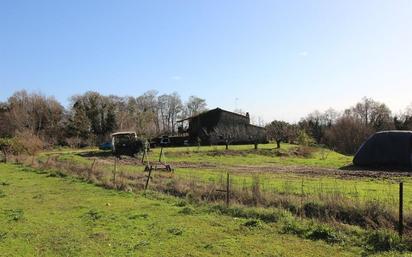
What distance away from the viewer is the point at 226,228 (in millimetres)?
12680

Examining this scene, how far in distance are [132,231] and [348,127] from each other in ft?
286

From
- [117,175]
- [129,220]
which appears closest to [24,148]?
[117,175]

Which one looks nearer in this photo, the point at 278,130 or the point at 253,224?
the point at 253,224

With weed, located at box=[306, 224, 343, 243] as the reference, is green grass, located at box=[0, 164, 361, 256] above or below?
below

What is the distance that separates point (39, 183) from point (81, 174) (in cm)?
281

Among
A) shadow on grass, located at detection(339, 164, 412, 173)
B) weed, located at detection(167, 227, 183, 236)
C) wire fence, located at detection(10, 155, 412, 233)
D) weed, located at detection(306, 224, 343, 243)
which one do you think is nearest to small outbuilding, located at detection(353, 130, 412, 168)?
shadow on grass, located at detection(339, 164, 412, 173)

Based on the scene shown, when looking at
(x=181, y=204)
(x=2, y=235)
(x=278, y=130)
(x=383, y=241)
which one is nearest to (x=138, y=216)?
(x=181, y=204)

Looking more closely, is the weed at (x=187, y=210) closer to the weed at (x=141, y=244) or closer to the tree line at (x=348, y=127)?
the weed at (x=141, y=244)

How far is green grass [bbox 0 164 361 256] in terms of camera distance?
10.3 metres

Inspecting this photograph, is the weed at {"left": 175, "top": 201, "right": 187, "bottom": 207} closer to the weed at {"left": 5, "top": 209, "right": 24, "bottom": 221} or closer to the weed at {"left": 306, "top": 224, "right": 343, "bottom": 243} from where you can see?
the weed at {"left": 5, "top": 209, "right": 24, "bottom": 221}

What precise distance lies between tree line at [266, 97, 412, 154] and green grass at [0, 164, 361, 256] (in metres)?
60.1

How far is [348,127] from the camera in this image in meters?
93.9

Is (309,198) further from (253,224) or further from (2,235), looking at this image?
(2,235)

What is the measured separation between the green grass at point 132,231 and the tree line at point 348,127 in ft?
197
